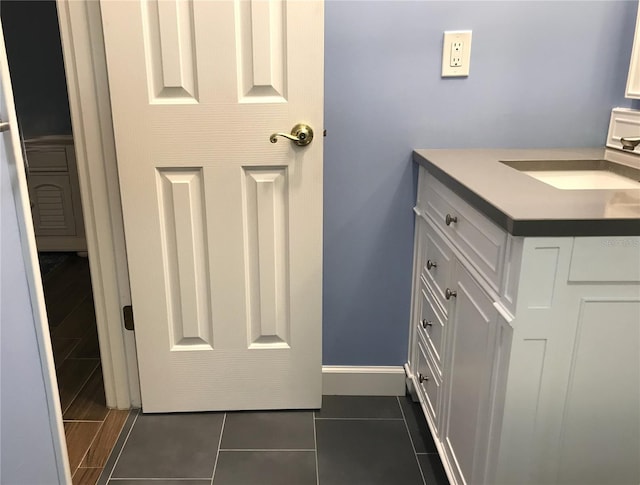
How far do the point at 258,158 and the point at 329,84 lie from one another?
325mm

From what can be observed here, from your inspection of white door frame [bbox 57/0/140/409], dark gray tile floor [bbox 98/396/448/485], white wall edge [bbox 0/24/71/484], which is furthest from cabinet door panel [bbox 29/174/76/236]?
white wall edge [bbox 0/24/71/484]

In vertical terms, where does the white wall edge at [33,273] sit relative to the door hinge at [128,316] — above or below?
above

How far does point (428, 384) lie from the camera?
168 cm

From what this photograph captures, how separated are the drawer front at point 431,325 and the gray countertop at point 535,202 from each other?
392mm

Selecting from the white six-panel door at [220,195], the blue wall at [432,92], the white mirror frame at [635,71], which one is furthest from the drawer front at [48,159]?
the white mirror frame at [635,71]

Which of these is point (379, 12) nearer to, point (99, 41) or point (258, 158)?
point (258, 158)

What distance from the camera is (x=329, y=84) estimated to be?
1688 mm

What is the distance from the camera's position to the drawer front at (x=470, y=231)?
3.52 ft

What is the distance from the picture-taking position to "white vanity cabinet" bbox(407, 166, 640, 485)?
3.19ft

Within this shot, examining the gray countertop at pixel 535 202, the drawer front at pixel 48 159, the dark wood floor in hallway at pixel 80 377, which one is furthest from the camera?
the drawer front at pixel 48 159

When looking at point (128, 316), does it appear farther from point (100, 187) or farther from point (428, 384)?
point (428, 384)

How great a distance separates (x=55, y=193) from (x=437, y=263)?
8.69 ft

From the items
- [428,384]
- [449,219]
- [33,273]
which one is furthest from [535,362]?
[33,273]

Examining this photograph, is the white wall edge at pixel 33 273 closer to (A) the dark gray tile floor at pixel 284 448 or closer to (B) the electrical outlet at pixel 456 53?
(A) the dark gray tile floor at pixel 284 448
